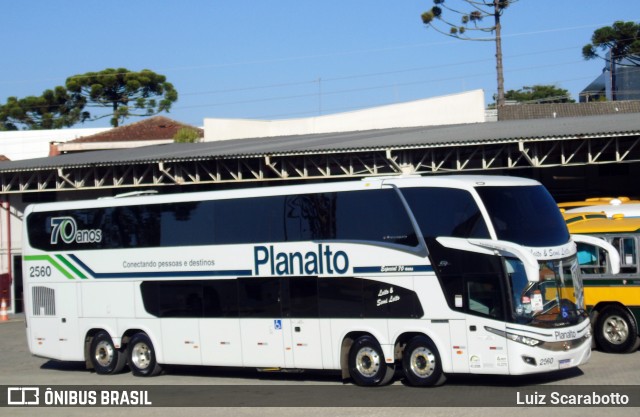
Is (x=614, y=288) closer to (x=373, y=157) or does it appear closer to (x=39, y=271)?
(x=373, y=157)

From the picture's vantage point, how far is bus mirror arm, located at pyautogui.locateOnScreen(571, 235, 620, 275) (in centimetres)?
1680

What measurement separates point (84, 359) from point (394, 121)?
986 inches

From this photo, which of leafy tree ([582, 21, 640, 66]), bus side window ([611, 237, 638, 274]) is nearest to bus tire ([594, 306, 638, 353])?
bus side window ([611, 237, 638, 274])

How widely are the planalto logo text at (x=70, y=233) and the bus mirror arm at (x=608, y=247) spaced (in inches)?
402

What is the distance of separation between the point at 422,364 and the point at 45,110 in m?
72.4

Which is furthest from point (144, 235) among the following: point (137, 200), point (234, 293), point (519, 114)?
point (519, 114)

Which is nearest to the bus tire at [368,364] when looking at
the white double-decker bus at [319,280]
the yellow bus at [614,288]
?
the white double-decker bus at [319,280]

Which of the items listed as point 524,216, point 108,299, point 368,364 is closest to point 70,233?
point 108,299

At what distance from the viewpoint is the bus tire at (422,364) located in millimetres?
15305

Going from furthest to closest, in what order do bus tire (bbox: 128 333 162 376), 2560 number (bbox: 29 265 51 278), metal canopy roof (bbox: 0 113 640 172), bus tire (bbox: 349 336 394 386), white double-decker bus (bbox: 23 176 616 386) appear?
metal canopy roof (bbox: 0 113 640 172) < 2560 number (bbox: 29 265 51 278) < bus tire (bbox: 128 333 162 376) < bus tire (bbox: 349 336 394 386) < white double-decker bus (bbox: 23 176 616 386)

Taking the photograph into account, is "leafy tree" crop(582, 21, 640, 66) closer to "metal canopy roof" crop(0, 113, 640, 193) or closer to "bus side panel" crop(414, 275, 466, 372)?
"metal canopy roof" crop(0, 113, 640, 193)

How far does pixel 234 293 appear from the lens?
1781 centimetres

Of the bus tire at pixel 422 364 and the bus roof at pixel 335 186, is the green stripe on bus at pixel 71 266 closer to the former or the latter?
the bus roof at pixel 335 186

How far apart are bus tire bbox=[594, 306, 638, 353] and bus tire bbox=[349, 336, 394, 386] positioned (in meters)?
4.98
